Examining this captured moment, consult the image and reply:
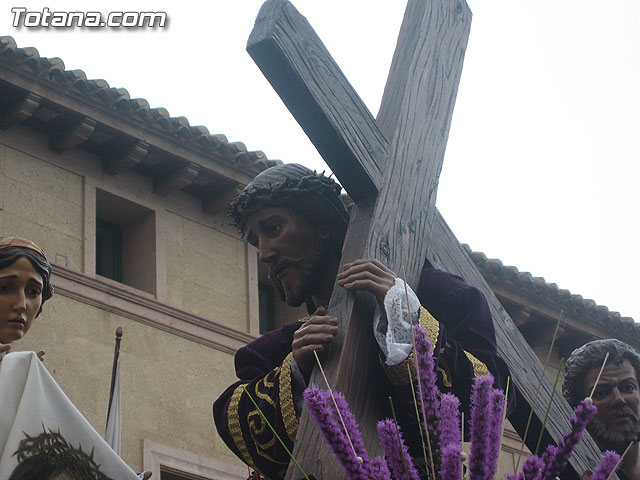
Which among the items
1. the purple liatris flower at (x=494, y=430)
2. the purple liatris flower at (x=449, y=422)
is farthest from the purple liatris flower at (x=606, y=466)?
the purple liatris flower at (x=449, y=422)

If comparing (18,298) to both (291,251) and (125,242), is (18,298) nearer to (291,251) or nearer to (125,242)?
(291,251)

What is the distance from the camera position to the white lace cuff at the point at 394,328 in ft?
15.3

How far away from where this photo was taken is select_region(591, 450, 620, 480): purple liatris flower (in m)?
3.63

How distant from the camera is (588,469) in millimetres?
5523

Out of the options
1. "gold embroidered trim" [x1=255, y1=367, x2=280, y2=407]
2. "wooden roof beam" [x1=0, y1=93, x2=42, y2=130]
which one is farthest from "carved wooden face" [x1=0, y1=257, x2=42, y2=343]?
"wooden roof beam" [x1=0, y1=93, x2=42, y2=130]

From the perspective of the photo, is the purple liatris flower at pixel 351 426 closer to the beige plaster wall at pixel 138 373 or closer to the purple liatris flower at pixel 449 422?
the purple liatris flower at pixel 449 422

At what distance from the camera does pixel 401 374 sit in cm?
466

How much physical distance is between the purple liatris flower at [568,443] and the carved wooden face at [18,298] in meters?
2.57

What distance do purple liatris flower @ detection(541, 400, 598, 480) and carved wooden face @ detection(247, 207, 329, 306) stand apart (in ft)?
5.93

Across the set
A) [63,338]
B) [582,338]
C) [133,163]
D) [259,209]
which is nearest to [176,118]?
[133,163]

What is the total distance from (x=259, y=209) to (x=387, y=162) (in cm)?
52

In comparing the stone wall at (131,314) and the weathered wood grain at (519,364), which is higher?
the stone wall at (131,314)

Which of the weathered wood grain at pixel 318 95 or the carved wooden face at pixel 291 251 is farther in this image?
the carved wooden face at pixel 291 251

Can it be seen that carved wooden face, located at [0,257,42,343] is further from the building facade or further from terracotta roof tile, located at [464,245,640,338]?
terracotta roof tile, located at [464,245,640,338]
